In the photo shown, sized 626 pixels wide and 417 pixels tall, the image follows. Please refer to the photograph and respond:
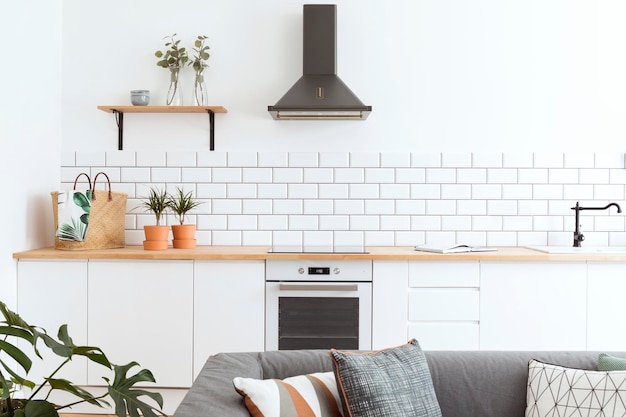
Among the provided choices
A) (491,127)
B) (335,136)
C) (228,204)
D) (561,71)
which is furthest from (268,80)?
(561,71)

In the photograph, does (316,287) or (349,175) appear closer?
(316,287)

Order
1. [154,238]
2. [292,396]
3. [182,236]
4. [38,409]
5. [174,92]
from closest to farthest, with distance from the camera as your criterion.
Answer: [38,409] → [292,396] → [154,238] → [182,236] → [174,92]

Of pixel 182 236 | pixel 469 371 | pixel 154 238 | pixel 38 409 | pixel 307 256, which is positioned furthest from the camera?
pixel 182 236

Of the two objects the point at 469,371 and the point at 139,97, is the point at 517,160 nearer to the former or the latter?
the point at 469,371

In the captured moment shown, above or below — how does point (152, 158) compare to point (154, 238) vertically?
above

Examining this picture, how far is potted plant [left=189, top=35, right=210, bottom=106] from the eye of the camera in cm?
405

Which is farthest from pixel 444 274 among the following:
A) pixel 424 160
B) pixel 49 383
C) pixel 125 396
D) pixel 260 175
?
pixel 49 383

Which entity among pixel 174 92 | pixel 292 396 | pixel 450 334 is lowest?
pixel 450 334

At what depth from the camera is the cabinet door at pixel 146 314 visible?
3508 millimetres

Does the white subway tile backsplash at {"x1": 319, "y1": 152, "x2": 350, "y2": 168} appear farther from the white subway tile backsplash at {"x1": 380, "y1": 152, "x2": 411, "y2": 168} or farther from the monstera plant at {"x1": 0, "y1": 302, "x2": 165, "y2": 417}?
the monstera plant at {"x1": 0, "y1": 302, "x2": 165, "y2": 417}

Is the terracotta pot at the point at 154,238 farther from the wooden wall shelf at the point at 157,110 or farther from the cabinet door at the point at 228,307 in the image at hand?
the wooden wall shelf at the point at 157,110

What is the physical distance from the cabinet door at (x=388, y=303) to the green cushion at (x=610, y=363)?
1.50m

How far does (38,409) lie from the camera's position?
1181 mm

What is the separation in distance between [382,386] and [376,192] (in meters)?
2.49
